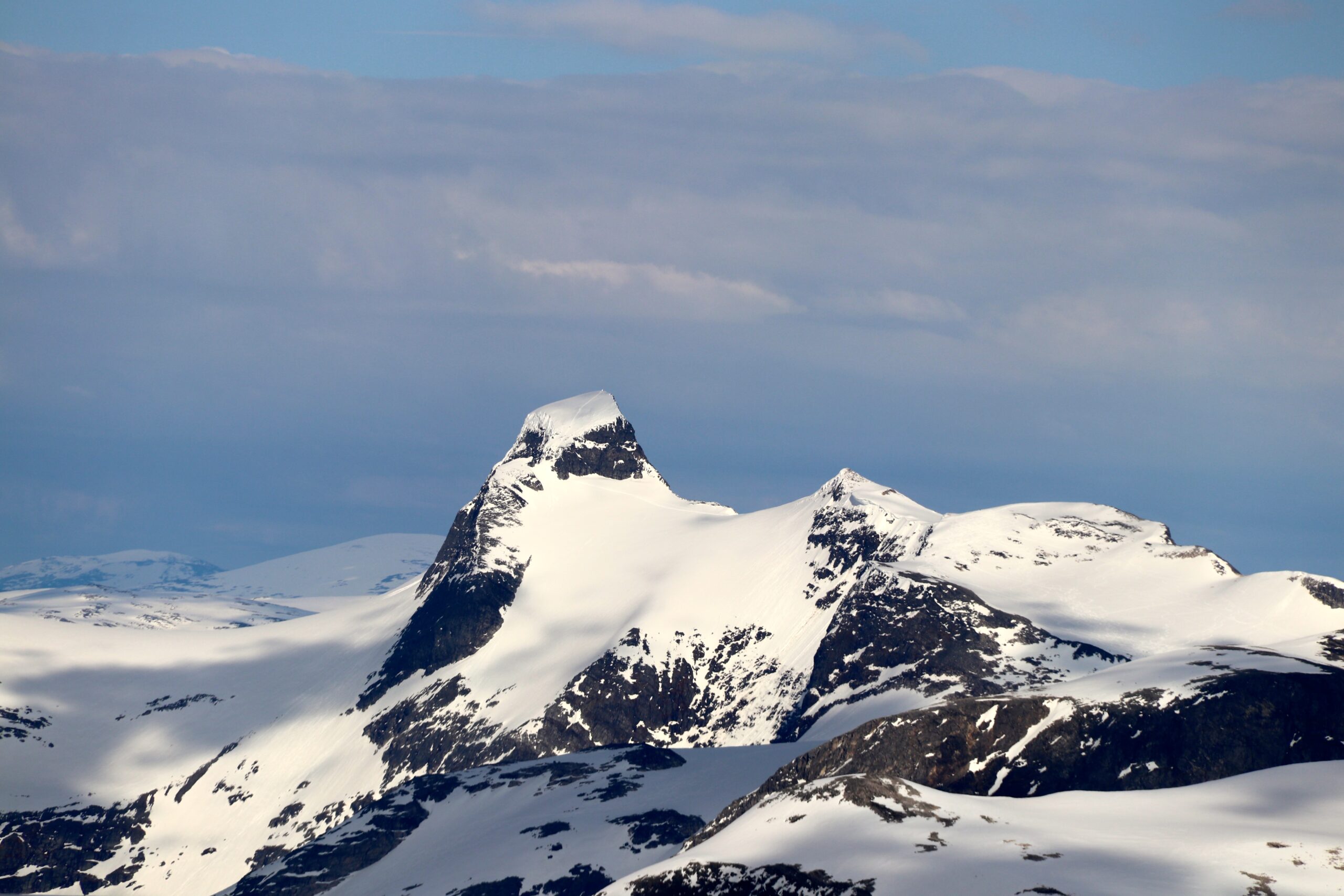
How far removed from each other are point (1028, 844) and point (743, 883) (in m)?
28.1

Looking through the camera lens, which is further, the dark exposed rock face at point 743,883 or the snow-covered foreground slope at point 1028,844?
the dark exposed rock face at point 743,883

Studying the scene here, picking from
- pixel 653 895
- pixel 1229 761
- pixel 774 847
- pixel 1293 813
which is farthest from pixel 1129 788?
pixel 653 895

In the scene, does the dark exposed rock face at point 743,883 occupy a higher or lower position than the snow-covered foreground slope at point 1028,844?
lower

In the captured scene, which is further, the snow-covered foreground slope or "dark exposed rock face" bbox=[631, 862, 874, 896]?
"dark exposed rock face" bbox=[631, 862, 874, 896]

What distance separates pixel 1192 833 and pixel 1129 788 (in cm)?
3436

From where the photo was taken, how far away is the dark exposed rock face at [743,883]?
16162cm

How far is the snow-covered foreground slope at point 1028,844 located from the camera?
494 ft

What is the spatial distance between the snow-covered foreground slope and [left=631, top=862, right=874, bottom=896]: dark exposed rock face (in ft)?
0.53

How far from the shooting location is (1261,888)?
475 feet

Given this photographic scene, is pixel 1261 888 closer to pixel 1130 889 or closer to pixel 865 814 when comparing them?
pixel 1130 889

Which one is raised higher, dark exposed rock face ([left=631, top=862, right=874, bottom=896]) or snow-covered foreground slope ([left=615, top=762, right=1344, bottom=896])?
snow-covered foreground slope ([left=615, top=762, right=1344, bottom=896])

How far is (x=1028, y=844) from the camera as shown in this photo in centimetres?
16412

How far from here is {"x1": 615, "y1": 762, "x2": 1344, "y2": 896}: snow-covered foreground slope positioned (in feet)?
494

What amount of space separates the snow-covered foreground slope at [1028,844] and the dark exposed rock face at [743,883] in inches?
6.3
